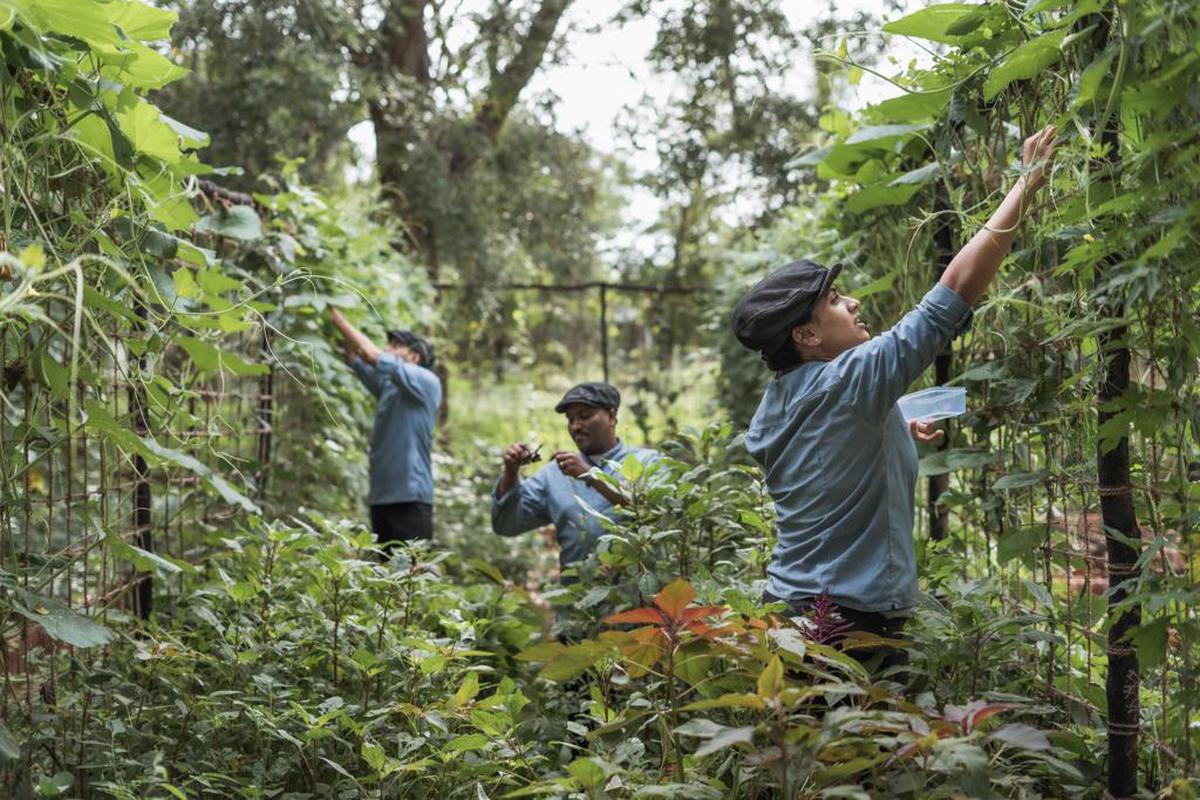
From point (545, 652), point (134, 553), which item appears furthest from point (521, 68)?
point (545, 652)

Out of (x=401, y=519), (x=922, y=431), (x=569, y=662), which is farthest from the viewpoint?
(x=401, y=519)

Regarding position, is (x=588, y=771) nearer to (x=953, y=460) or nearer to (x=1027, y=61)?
(x=953, y=460)

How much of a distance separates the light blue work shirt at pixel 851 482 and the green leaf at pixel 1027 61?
1.51 feet

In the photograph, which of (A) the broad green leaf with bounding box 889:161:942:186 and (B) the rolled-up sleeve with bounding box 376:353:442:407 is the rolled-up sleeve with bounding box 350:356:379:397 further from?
(A) the broad green leaf with bounding box 889:161:942:186

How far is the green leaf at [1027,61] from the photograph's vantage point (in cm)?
190

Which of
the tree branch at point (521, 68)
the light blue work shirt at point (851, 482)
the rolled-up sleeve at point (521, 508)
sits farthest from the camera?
the tree branch at point (521, 68)

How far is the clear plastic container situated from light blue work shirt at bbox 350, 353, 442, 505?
2.99m

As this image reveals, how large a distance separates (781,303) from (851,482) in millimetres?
389

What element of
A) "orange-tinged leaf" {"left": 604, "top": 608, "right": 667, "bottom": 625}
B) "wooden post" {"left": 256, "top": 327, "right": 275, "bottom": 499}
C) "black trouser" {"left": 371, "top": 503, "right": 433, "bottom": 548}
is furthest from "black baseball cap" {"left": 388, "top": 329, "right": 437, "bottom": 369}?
"orange-tinged leaf" {"left": 604, "top": 608, "right": 667, "bottom": 625}

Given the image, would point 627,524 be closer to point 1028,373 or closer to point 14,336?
point 1028,373

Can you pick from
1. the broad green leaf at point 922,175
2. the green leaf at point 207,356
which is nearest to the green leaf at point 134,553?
the green leaf at point 207,356

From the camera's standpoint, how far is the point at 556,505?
12.4ft

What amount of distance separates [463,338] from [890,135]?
8.48 metres

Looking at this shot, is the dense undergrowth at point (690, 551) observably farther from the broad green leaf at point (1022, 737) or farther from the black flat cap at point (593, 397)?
the black flat cap at point (593, 397)
